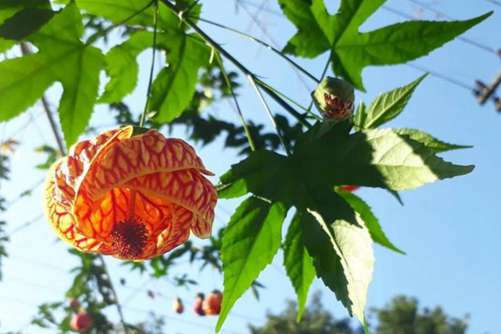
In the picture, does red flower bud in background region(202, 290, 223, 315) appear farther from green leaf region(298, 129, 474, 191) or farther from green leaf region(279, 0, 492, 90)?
green leaf region(298, 129, 474, 191)

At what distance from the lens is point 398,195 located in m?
0.94

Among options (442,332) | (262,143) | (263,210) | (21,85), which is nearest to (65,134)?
(21,85)

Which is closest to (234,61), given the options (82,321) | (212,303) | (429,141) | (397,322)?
(429,141)

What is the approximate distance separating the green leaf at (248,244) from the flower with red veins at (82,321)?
3.02 m

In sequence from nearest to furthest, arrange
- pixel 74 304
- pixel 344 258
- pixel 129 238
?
pixel 344 258
pixel 129 238
pixel 74 304

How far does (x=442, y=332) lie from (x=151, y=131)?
27.8 m

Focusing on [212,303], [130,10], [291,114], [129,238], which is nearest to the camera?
[129,238]

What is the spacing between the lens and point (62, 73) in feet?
3.77

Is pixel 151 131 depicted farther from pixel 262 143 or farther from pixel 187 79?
pixel 262 143

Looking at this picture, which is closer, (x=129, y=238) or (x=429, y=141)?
(x=429, y=141)

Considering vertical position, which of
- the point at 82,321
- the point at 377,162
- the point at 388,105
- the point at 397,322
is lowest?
the point at 377,162

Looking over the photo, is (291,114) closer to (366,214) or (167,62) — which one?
(366,214)

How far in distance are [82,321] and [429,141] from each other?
3294 millimetres

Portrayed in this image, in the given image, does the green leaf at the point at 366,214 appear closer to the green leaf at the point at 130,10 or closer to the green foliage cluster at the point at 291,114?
the green foliage cluster at the point at 291,114
